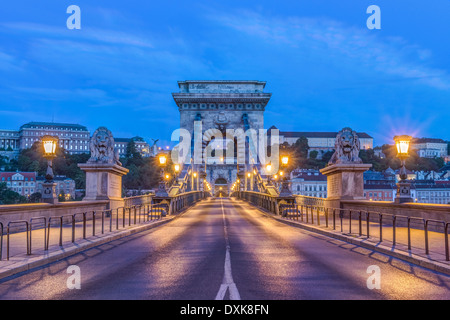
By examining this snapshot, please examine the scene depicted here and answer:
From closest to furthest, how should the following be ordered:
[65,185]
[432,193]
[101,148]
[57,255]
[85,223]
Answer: [57,255] < [85,223] < [101,148] < [65,185] < [432,193]

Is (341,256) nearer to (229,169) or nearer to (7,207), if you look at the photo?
(7,207)

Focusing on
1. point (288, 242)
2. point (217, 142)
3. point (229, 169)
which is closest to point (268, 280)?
point (288, 242)


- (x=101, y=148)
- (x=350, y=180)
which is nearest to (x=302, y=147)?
(x=350, y=180)

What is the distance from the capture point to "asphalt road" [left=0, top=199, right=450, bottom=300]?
23.1 feet

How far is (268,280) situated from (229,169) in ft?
318

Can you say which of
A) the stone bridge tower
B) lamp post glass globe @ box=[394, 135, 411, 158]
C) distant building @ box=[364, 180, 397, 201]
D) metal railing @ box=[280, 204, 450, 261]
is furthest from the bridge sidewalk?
distant building @ box=[364, 180, 397, 201]

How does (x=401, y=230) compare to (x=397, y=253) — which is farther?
(x=401, y=230)

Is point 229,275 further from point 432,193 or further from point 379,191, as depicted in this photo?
point 432,193

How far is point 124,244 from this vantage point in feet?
44.6

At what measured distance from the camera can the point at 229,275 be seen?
27.4 ft

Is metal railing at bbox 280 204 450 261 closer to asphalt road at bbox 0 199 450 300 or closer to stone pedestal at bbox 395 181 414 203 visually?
stone pedestal at bbox 395 181 414 203

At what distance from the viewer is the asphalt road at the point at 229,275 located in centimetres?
705

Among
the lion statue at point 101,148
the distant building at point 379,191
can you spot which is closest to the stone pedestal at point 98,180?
the lion statue at point 101,148
